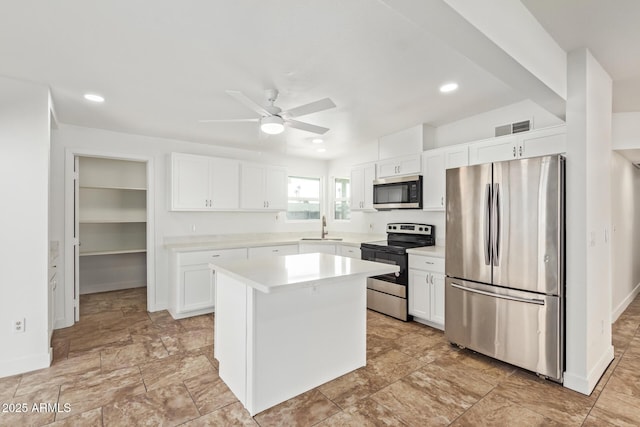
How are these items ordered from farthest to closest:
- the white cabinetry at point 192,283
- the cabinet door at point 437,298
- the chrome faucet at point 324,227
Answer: the chrome faucet at point 324,227
the white cabinetry at point 192,283
the cabinet door at point 437,298

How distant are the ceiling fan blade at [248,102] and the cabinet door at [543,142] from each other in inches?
99.8

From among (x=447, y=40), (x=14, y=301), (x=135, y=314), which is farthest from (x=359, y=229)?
(x=14, y=301)

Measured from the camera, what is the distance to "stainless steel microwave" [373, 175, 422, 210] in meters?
4.05

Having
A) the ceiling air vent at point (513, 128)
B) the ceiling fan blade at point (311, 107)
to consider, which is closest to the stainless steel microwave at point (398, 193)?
the ceiling air vent at point (513, 128)

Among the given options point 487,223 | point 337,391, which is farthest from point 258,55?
point 337,391

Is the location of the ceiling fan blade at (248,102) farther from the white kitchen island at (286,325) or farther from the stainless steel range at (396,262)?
the stainless steel range at (396,262)

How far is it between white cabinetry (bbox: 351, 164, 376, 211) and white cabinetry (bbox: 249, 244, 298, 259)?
1225 millimetres

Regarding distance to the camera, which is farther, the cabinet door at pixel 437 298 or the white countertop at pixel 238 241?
the white countertop at pixel 238 241

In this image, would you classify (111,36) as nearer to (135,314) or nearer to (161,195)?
(161,195)

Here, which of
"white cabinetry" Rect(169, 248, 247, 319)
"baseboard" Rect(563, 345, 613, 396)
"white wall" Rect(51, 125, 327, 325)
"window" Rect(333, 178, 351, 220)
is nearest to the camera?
"baseboard" Rect(563, 345, 613, 396)

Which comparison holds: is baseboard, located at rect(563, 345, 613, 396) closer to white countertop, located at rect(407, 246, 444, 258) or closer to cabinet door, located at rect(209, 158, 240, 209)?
white countertop, located at rect(407, 246, 444, 258)

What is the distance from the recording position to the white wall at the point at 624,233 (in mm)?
4086

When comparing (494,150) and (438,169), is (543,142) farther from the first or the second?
(438,169)

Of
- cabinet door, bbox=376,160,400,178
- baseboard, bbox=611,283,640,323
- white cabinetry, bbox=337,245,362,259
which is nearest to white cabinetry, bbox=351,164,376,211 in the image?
cabinet door, bbox=376,160,400,178
